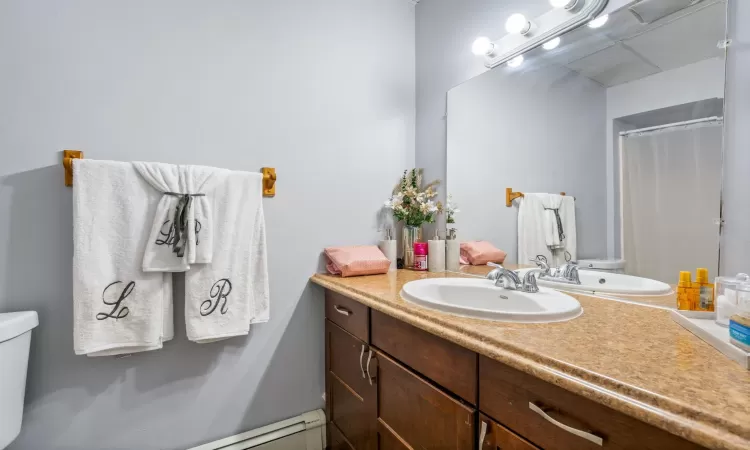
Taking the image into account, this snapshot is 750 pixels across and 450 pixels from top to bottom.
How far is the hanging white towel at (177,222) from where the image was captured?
1.27 meters

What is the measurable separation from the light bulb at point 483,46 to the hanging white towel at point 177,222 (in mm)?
1333

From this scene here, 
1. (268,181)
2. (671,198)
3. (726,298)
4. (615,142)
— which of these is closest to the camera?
(726,298)

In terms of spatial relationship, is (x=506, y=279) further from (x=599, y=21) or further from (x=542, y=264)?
(x=599, y=21)

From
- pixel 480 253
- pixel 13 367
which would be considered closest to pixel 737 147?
pixel 480 253

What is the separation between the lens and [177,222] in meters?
1.28

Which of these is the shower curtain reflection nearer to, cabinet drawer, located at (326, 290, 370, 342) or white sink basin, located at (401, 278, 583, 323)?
white sink basin, located at (401, 278, 583, 323)

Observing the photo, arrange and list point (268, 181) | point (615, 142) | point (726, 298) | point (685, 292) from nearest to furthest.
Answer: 1. point (726, 298)
2. point (685, 292)
3. point (615, 142)
4. point (268, 181)

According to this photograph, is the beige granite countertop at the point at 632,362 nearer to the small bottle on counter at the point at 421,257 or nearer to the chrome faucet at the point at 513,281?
the chrome faucet at the point at 513,281

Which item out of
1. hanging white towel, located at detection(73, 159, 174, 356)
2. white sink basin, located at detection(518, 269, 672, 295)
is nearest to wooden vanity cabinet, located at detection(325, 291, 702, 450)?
white sink basin, located at detection(518, 269, 672, 295)

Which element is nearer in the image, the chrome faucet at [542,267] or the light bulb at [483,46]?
the chrome faucet at [542,267]

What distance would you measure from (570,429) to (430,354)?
16.0 inches

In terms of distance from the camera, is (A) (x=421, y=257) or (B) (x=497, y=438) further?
(A) (x=421, y=257)

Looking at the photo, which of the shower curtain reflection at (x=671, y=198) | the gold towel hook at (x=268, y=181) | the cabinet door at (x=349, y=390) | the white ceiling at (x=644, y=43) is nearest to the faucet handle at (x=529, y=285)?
the shower curtain reflection at (x=671, y=198)

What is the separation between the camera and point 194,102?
147 cm
